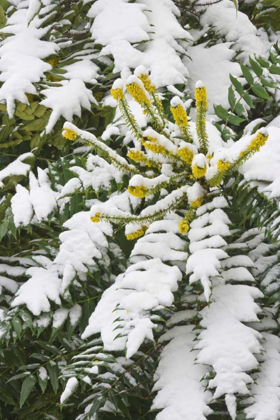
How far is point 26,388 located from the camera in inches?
51.4

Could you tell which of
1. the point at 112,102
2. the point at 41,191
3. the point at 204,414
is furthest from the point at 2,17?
the point at 204,414

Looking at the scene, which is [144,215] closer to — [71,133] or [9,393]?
[71,133]

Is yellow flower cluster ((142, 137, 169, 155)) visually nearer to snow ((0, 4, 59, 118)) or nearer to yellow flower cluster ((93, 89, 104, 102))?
snow ((0, 4, 59, 118))

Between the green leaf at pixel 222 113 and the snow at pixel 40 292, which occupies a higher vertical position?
the green leaf at pixel 222 113

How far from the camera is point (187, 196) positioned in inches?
46.3

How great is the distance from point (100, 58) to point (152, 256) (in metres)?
0.89

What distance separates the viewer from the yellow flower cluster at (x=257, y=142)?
3.27ft

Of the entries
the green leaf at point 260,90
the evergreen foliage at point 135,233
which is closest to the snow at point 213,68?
the evergreen foliage at point 135,233

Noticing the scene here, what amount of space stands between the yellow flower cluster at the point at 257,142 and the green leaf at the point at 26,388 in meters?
0.72

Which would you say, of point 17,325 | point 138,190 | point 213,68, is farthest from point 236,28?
point 17,325

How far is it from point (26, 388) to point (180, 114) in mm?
693

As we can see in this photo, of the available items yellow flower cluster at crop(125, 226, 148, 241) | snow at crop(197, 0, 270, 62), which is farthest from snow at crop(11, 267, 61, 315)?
snow at crop(197, 0, 270, 62)

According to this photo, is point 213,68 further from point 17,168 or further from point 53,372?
point 53,372

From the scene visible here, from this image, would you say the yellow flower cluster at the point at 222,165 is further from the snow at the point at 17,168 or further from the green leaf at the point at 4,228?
the snow at the point at 17,168
